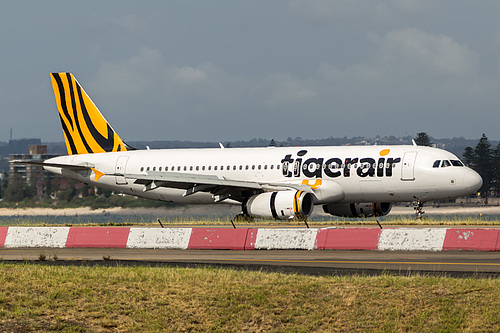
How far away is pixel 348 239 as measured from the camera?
23.5 m

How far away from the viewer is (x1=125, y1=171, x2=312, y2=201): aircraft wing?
3928 cm

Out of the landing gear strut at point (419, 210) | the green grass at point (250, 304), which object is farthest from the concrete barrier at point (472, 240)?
the landing gear strut at point (419, 210)

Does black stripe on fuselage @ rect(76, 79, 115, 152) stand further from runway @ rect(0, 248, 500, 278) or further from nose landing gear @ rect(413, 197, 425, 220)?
runway @ rect(0, 248, 500, 278)

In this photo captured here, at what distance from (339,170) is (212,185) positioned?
6075 mm

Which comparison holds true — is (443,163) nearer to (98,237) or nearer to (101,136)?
(98,237)

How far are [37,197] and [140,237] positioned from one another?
52.1 meters

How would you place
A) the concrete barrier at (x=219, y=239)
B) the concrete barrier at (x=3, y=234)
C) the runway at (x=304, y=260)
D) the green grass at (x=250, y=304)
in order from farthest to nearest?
the concrete barrier at (x=3, y=234) < the concrete barrier at (x=219, y=239) < the runway at (x=304, y=260) < the green grass at (x=250, y=304)

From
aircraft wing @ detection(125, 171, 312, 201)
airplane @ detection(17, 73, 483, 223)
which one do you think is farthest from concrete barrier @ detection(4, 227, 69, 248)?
aircraft wing @ detection(125, 171, 312, 201)

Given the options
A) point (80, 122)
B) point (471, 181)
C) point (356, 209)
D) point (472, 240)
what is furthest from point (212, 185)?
point (472, 240)

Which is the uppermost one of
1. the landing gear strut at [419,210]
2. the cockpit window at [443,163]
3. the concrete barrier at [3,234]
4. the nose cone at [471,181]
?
the cockpit window at [443,163]

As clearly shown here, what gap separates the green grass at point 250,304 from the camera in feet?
39.9

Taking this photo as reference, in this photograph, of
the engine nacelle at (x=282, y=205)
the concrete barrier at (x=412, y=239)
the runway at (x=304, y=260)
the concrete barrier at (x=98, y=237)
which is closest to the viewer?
the runway at (x=304, y=260)

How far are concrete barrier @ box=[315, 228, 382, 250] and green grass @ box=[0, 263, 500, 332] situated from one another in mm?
8113

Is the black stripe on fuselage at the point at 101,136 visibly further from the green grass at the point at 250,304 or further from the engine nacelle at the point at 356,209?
the green grass at the point at 250,304
